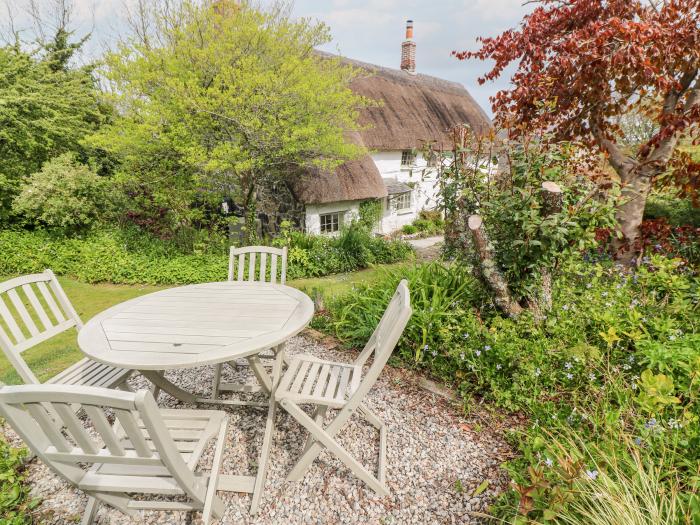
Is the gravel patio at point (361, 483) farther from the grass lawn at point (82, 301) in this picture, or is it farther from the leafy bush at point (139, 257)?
the leafy bush at point (139, 257)

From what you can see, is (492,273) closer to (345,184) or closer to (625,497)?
(625,497)

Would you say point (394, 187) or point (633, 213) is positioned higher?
point (394, 187)

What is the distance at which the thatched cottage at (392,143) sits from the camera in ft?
33.5

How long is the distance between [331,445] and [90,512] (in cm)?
143

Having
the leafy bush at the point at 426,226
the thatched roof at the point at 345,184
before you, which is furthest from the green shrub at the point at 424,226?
the thatched roof at the point at 345,184

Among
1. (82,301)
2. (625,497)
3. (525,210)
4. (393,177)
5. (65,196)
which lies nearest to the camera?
(625,497)

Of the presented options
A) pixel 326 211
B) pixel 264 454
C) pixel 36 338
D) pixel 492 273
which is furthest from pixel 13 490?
pixel 326 211

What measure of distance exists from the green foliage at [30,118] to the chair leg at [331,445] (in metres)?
8.92

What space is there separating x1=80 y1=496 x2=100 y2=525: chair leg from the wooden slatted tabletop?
0.84 m

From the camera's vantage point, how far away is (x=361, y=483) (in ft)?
7.58

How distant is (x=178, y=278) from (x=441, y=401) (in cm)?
642

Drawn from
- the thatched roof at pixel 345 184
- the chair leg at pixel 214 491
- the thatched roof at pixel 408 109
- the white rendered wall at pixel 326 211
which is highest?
the thatched roof at pixel 408 109

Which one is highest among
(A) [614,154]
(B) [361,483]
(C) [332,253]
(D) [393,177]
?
(D) [393,177]

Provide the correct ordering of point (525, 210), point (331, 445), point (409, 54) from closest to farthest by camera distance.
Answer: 1. point (331, 445)
2. point (525, 210)
3. point (409, 54)
